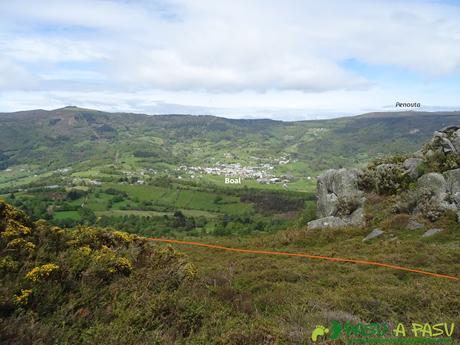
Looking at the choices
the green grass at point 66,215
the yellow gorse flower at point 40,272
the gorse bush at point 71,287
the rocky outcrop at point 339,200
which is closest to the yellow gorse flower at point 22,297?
the gorse bush at point 71,287

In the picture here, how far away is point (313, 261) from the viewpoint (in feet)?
44.0

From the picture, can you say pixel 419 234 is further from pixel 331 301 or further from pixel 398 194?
pixel 331 301

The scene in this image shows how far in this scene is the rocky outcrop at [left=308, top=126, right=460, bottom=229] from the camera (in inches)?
709

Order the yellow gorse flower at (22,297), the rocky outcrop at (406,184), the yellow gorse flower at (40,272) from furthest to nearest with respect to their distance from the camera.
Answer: the rocky outcrop at (406,184)
the yellow gorse flower at (40,272)
the yellow gorse flower at (22,297)

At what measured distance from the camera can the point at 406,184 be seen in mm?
20734

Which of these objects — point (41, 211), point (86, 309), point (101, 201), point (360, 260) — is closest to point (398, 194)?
point (360, 260)

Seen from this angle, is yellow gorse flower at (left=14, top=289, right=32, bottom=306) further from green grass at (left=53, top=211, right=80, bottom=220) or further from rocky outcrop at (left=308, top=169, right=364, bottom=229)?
green grass at (left=53, top=211, right=80, bottom=220)

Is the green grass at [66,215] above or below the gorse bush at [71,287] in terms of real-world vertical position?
below

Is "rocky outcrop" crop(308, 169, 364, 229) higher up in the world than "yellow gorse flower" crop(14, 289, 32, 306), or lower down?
lower down

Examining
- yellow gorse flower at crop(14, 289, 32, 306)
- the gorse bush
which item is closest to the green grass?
the gorse bush

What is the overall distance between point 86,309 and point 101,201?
91.0 meters

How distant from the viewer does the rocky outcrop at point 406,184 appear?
1802cm

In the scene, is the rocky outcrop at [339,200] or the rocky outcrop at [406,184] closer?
the rocky outcrop at [406,184]

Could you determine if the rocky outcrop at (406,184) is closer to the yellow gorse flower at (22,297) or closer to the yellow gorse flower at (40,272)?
the yellow gorse flower at (40,272)
